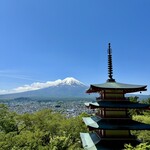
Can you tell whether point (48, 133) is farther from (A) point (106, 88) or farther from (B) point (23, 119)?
(A) point (106, 88)

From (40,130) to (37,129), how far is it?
3595 millimetres

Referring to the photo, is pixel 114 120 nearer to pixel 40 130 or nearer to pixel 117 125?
pixel 117 125

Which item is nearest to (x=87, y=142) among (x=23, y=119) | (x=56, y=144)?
(x=56, y=144)

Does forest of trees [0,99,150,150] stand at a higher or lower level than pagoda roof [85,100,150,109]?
lower

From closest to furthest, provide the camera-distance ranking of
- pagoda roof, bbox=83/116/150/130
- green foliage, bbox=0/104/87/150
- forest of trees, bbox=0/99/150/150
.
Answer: pagoda roof, bbox=83/116/150/130, forest of trees, bbox=0/99/150/150, green foliage, bbox=0/104/87/150

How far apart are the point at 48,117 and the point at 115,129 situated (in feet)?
88.2

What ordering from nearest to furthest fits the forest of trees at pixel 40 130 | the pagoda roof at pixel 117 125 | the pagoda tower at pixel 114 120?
the pagoda roof at pixel 117 125 < the pagoda tower at pixel 114 120 < the forest of trees at pixel 40 130

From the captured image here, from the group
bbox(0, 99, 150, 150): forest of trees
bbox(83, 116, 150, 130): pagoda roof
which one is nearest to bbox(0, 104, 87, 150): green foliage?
bbox(0, 99, 150, 150): forest of trees

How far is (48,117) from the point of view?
40969 millimetres

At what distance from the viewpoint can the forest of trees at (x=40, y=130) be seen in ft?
86.4

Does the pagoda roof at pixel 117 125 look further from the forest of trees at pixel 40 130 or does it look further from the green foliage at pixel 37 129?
the green foliage at pixel 37 129

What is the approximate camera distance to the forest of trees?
1036 inches

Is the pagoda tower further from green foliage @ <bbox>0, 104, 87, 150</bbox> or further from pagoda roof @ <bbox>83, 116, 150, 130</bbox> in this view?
green foliage @ <bbox>0, 104, 87, 150</bbox>

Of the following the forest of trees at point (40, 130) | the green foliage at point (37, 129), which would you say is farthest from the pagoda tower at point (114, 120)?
the green foliage at point (37, 129)
